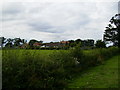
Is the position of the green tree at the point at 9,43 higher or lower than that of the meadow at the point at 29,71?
higher

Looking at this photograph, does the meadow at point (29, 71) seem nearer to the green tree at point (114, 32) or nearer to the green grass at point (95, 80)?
the green grass at point (95, 80)

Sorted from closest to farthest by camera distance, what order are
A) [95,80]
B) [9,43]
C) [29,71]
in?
[29,71], [9,43], [95,80]

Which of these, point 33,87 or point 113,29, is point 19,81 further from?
point 113,29

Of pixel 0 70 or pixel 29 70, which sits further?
pixel 29 70

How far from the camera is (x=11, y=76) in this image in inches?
229

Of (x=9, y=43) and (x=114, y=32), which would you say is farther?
(x=114, y=32)

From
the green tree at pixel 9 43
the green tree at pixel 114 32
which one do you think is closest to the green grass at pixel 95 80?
the green tree at pixel 9 43

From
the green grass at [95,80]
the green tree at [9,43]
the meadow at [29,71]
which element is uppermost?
the green tree at [9,43]

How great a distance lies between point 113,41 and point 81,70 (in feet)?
150

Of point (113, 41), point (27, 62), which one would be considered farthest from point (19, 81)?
point (113, 41)

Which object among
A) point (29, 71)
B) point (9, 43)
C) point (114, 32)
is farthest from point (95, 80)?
point (114, 32)

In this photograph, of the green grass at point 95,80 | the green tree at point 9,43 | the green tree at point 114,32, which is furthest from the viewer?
the green tree at point 114,32

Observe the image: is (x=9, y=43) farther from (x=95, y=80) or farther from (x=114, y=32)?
(x=114, y=32)

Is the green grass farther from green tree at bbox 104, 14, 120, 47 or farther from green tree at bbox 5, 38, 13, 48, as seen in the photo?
green tree at bbox 104, 14, 120, 47
